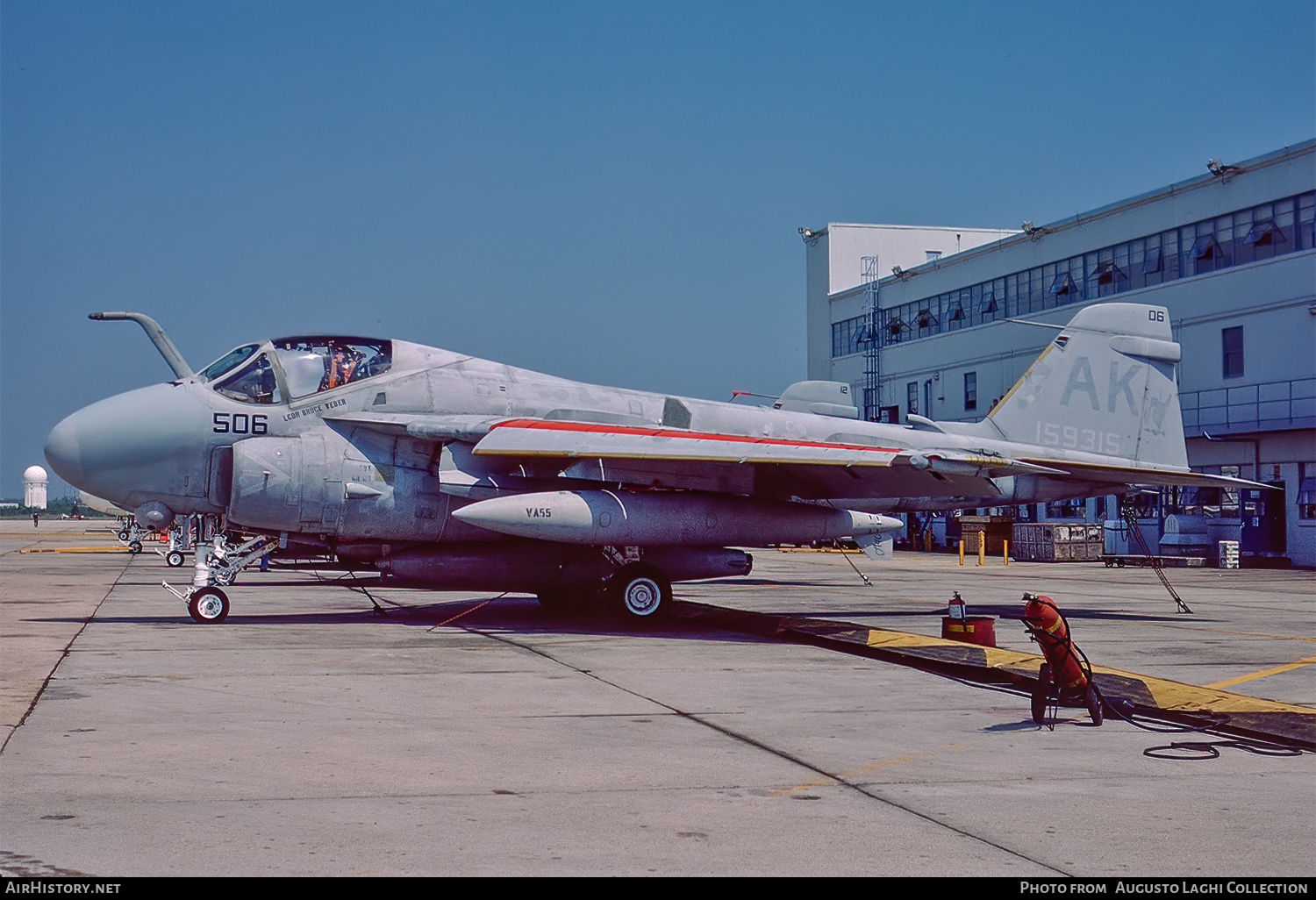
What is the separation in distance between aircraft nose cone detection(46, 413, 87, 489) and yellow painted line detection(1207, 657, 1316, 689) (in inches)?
481

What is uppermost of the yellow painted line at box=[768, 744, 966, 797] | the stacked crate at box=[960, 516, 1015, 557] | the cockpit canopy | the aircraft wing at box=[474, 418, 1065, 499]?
the cockpit canopy

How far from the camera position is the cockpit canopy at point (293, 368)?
15.0 metres

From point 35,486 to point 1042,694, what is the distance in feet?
394

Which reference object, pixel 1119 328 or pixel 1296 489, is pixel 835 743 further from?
pixel 1296 489

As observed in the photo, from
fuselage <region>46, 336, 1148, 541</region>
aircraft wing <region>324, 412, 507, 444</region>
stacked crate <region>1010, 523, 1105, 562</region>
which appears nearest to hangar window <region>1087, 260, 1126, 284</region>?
stacked crate <region>1010, 523, 1105, 562</region>

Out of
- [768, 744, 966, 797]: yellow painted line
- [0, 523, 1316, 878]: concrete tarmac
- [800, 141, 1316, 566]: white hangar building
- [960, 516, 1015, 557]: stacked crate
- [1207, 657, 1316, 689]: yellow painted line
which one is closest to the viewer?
[0, 523, 1316, 878]: concrete tarmac

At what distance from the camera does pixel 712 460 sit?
14828 mm

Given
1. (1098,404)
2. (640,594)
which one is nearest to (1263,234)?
(1098,404)

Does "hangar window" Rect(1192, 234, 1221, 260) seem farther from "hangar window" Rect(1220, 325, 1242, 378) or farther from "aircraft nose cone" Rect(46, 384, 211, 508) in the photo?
"aircraft nose cone" Rect(46, 384, 211, 508)

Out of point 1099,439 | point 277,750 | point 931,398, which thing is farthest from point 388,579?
point 931,398

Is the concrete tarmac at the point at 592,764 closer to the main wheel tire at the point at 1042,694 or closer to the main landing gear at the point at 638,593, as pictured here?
the main wheel tire at the point at 1042,694

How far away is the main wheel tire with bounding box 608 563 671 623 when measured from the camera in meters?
15.7

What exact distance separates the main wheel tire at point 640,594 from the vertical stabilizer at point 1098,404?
273 inches

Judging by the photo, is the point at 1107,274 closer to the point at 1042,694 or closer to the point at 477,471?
the point at 477,471
